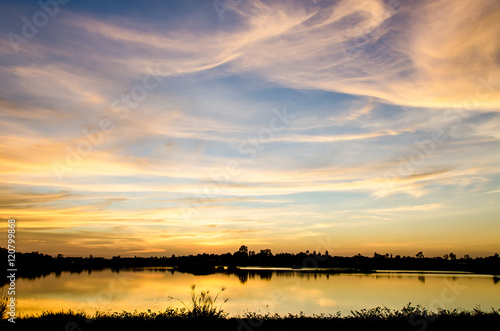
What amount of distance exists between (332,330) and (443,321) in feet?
18.6

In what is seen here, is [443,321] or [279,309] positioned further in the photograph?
[279,309]

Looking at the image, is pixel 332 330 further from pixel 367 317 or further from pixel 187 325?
pixel 187 325

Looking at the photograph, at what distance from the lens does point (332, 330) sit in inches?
555

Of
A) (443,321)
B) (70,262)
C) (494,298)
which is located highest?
(443,321)

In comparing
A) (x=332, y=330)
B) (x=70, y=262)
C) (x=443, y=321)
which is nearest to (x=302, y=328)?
(x=332, y=330)

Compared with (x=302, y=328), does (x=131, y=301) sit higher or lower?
lower

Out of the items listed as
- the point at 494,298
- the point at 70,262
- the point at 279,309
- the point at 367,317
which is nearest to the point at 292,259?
the point at 70,262

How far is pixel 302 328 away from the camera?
46.8 ft

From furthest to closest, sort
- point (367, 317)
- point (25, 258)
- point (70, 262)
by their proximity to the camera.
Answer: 1. point (70, 262)
2. point (25, 258)
3. point (367, 317)

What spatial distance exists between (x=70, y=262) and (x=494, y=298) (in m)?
184

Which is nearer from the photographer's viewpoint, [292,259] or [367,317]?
[367,317]

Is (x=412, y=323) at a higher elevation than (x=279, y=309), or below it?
higher

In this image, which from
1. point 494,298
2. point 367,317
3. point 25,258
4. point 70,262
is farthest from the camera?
point 70,262

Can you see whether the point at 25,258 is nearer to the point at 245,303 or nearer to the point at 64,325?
the point at 245,303
